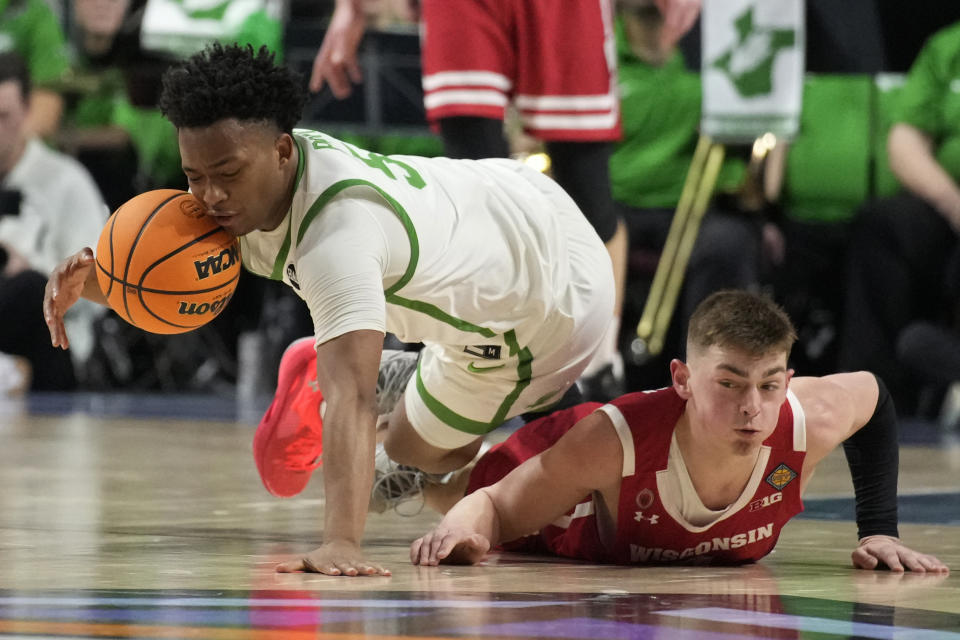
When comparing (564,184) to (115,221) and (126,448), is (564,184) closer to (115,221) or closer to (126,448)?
(115,221)

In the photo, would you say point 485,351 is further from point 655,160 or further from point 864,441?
point 655,160

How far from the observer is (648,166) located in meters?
7.21

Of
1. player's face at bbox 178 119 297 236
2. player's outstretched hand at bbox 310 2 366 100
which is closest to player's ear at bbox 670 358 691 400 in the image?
player's face at bbox 178 119 297 236

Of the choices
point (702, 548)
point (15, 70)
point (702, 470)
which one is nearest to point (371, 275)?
point (702, 470)

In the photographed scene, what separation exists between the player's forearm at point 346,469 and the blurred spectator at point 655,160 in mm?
4573

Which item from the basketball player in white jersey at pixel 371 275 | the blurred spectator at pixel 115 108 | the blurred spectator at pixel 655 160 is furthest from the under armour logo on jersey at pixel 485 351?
the blurred spectator at pixel 115 108

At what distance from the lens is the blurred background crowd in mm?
6957

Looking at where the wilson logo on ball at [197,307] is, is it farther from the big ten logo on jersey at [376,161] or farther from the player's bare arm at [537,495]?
the player's bare arm at [537,495]

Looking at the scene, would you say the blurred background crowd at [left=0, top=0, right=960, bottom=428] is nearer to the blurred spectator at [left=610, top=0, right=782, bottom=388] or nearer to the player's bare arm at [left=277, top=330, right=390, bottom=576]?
the blurred spectator at [left=610, top=0, right=782, bottom=388]

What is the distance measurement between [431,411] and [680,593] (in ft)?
3.62

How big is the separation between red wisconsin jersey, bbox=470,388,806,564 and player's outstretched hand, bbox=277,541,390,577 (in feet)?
1.66

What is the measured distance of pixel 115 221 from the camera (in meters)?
2.85

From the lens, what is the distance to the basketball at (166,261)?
2.79 meters

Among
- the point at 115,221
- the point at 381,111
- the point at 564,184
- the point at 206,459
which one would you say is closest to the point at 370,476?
the point at 115,221
